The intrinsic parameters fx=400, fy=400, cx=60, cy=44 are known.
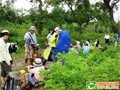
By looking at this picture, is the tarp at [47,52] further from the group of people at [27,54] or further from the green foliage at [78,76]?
the green foliage at [78,76]

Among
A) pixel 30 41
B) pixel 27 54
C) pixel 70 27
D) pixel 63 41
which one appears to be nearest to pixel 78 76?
pixel 63 41

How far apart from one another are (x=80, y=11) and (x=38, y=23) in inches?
223

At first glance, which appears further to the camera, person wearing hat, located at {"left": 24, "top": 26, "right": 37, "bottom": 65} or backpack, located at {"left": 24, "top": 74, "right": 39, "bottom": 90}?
person wearing hat, located at {"left": 24, "top": 26, "right": 37, "bottom": 65}

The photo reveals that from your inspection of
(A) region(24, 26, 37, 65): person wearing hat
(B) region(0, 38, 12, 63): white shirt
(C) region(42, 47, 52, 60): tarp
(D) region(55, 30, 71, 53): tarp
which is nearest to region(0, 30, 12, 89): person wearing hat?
(B) region(0, 38, 12, 63): white shirt

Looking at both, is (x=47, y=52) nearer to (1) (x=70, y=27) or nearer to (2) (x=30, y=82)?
(2) (x=30, y=82)

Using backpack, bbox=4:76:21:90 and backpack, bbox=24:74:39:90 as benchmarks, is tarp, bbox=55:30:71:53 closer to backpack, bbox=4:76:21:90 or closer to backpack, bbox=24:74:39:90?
backpack, bbox=24:74:39:90

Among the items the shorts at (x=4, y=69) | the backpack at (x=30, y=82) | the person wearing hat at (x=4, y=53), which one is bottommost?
the backpack at (x=30, y=82)

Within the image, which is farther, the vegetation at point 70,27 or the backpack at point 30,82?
the backpack at point 30,82

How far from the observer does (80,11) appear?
35.0 m

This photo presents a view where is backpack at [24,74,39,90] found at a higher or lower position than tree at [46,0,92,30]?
lower

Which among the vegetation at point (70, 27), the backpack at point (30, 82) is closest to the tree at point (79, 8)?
the vegetation at point (70, 27)

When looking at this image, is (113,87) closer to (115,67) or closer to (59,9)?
(115,67)

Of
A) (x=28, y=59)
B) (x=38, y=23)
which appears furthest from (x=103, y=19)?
(x=28, y=59)

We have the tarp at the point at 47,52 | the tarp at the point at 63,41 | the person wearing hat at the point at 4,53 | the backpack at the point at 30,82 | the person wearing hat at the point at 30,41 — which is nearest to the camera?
the person wearing hat at the point at 4,53
